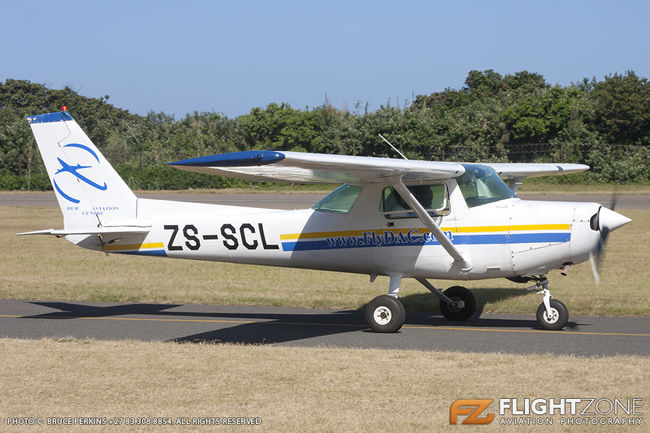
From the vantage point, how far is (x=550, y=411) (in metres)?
6.41

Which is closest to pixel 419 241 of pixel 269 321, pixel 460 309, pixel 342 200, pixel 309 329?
pixel 342 200

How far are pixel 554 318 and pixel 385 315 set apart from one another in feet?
7.55

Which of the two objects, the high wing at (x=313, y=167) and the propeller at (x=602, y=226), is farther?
the propeller at (x=602, y=226)

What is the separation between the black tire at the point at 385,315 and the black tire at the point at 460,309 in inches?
56.8

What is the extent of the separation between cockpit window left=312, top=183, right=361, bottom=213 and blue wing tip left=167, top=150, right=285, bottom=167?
2976 mm

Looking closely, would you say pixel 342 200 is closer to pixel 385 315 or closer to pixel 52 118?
pixel 385 315

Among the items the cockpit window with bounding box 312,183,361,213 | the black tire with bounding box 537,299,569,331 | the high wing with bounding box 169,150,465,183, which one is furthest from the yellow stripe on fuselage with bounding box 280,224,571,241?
the black tire with bounding box 537,299,569,331

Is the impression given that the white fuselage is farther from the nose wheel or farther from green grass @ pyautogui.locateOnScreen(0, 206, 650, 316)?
green grass @ pyautogui.locateOnScreen(0, 206, 650, 316)

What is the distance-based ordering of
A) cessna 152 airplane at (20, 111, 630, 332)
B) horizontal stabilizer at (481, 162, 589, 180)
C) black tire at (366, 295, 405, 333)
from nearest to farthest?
cessna 152 airplane at (20, 111, 630, 332) < black tire at (366, 295, 405, 333) < horizontal stabilizer at (481, 162, 589, 180)

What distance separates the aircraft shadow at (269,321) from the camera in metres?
10.6

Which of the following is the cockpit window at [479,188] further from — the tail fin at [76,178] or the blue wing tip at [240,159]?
the tail fin at [76,178]

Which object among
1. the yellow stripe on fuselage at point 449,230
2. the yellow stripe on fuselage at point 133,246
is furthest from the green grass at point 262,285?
the yellow stripe on fuselage at point 449,230

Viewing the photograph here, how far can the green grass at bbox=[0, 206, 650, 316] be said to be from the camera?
13.3m

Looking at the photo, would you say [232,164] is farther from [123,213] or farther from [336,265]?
[123,213]
